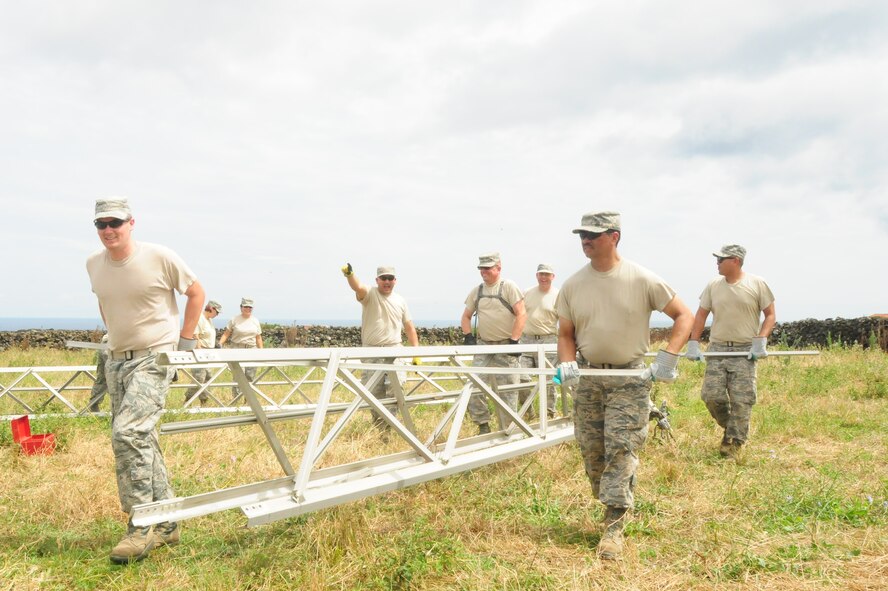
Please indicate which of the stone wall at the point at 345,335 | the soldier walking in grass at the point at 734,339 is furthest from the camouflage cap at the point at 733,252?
the stone wall at the point at 345,335

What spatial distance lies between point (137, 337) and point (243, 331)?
23.2ft

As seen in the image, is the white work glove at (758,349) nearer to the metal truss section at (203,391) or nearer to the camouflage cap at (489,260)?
the metal truss section at (203,391)

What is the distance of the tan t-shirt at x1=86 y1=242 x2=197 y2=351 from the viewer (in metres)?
3.78

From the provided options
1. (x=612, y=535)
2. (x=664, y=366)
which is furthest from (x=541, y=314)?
(x=612, y=535)

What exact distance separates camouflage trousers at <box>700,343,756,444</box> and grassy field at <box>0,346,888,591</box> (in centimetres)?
27

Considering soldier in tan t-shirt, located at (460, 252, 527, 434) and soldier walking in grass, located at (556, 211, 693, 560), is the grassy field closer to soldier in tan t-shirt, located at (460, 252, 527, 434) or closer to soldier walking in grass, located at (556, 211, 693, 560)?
soldier walking in grass, located at (556, 211, 693, 560)

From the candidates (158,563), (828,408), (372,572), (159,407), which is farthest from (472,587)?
(828,408)

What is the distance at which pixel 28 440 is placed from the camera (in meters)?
5.71

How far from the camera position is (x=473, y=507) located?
440 cm

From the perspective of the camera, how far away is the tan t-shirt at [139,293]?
3777 mm

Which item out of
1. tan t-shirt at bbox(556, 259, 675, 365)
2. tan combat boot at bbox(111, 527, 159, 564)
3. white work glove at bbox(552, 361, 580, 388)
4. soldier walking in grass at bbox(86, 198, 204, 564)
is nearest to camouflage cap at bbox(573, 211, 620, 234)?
tan t-shirt at bbox(556, 259, 675, 365)

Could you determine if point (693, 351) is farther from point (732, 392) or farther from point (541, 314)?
point (541, 314)

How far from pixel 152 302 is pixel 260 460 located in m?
2.19

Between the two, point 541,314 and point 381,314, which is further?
point 541,314
